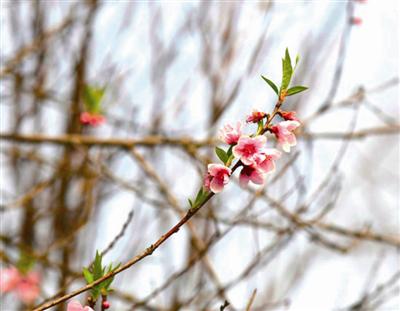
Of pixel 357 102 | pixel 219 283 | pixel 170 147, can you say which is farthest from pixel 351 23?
pixel 219 283

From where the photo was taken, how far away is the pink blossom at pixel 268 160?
1.26 m

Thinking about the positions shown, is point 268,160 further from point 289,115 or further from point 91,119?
point 91,119

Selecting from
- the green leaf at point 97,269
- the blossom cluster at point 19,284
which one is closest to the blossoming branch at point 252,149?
the green leaf at point 97,269

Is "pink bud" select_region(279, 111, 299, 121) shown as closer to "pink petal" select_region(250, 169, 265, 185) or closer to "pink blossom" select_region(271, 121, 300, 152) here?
"pink blossom" select_region(271, 121, 300, 152)

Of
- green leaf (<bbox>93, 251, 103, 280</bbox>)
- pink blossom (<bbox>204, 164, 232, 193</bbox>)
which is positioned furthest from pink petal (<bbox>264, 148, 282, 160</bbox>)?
green leaf (<bbox>93, 251, 103, 280</bbox>)

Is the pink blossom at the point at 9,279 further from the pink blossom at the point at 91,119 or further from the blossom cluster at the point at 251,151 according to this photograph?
the blossom cluster at the point at 251,151

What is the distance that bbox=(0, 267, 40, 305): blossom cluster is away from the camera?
9.90 feet

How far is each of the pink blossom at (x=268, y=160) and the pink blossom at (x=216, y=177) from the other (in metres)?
0.08

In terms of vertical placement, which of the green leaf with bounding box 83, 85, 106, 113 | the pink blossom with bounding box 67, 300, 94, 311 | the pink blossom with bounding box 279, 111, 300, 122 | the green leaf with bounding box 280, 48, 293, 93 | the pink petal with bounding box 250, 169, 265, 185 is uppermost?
the green leaf with bounding box 83, 85, 106, 113

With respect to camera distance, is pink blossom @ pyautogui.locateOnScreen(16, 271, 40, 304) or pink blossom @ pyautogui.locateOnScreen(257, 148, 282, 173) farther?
pink blossom @ pyautogui.locateOnScreen(16, 271, 40, 304)

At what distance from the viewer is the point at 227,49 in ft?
13.6

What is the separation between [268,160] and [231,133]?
0.36ft

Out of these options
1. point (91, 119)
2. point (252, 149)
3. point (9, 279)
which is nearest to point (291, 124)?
point (252, 149)

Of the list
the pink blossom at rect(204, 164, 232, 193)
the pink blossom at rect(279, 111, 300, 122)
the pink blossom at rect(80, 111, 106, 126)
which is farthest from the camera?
the pink blossom at rect(80, 111, 106, 126)
